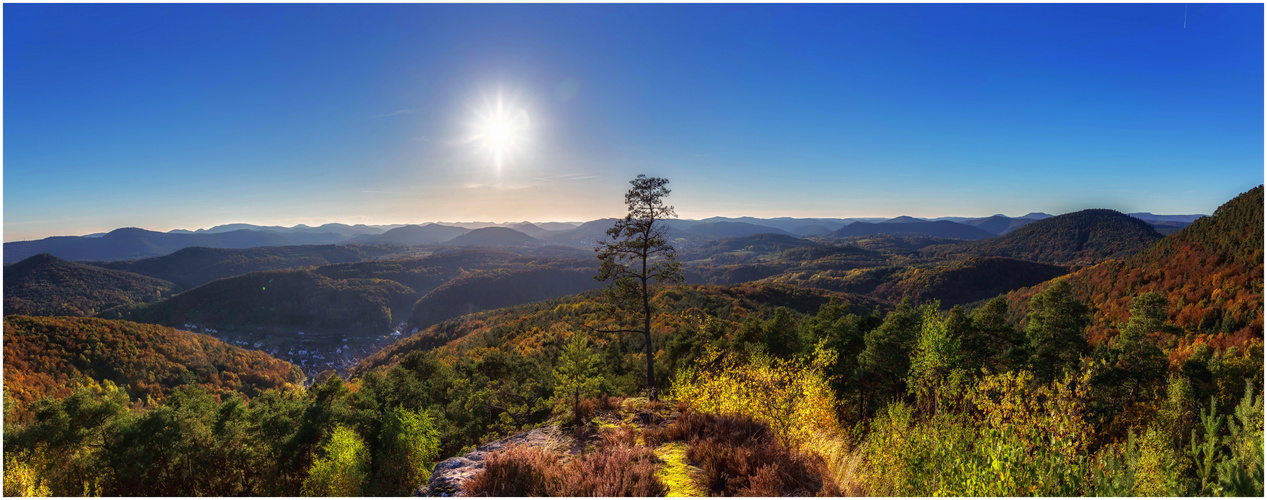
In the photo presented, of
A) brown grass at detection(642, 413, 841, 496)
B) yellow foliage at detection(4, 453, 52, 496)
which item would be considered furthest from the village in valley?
brown grass at detection(642, 413, 841, 496)

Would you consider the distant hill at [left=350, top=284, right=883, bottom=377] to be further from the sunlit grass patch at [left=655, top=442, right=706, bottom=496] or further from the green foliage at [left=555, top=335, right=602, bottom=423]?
the sunlit grass patch at [left=655, top=442, right=706, bottom=496]

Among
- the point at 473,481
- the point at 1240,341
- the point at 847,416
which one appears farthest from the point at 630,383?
the point at 1240,341

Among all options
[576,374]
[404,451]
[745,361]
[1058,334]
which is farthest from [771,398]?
[404,451]

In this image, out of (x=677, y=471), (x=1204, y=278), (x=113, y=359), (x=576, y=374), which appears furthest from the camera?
(x=113, y=359)

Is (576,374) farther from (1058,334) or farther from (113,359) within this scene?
(113,359)

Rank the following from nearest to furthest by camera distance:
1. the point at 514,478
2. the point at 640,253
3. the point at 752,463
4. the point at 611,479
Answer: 1. the point at 611,479
2. the point at 752,463
3. the point at 514,478
4. the point at 640,253

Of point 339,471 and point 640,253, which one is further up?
point 640,253

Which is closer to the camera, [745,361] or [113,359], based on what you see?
[745,361]
